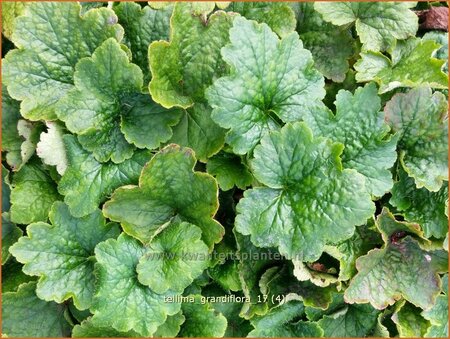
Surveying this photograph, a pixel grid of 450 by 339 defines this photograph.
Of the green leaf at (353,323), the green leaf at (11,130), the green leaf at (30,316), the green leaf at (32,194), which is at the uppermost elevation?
the green leaf at (11,130)

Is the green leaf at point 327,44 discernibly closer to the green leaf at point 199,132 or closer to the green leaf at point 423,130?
the green leaf at point 423,130

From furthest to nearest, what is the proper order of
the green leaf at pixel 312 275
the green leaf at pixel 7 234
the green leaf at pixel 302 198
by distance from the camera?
1. the green leaf at pixel 7 234
2. the green leaf at pixel 312 275
3. the green leaf at pixel 302 198

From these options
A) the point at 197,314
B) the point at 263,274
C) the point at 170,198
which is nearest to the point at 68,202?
the point at 170,198

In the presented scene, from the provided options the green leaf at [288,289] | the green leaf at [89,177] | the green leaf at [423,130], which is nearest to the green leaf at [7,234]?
the green leaf at [89,177]

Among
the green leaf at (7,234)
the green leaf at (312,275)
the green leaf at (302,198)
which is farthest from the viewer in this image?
the green leaf at (7,234)

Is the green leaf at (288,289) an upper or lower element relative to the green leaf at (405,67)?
lower

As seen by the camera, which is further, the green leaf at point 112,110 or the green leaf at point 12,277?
the green leaf at point 12,277

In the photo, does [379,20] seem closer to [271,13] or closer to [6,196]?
[271,13]

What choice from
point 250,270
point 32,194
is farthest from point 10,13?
point 250,270
